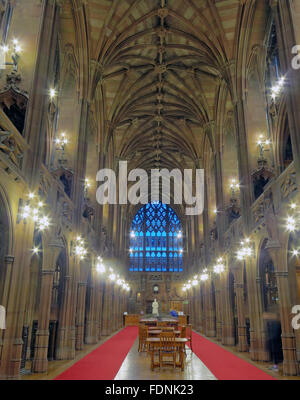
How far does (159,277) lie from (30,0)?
110 ft

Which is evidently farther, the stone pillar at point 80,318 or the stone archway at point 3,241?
the stone pillar at point 80,318

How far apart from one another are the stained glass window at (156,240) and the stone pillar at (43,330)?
30.8 meters

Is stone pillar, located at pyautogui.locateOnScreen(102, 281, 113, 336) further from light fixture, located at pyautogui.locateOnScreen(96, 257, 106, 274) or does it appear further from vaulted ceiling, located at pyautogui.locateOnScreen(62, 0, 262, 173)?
vaulted ceiling, located at pyautogui.locateOnScreen(62, 0, 262, 173)

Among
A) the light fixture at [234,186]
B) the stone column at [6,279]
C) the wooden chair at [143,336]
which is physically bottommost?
the wooden chair at [143,336]

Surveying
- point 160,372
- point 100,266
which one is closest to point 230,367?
point 160,372

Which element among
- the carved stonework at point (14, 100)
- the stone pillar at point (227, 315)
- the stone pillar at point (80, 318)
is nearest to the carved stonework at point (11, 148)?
the carved stonework at point (14, 100)

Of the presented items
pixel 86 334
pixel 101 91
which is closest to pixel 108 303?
pixel 86 334

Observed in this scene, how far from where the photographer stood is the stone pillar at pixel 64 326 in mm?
11039

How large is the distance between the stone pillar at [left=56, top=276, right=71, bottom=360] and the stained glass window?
2862 cm

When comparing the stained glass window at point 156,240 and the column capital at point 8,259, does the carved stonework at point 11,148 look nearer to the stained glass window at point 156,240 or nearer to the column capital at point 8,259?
the column capital at point 8,259

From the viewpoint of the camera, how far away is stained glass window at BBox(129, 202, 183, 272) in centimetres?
4041

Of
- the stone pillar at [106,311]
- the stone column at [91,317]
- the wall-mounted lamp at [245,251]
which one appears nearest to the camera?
the wall-mounted lamp at [245,251]

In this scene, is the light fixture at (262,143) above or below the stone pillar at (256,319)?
above

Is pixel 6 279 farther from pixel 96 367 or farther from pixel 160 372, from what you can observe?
pixel 160 372
